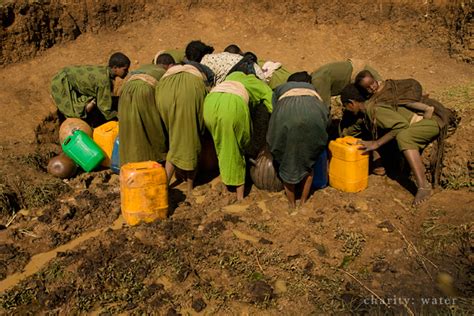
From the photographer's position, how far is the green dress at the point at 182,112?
4984 millimetres

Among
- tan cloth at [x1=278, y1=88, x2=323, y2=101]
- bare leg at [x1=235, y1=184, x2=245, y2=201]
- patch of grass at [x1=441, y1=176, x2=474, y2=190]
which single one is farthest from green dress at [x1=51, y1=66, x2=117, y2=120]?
patch of grass at [x1=441, y1=176, x2=474, y2=190]

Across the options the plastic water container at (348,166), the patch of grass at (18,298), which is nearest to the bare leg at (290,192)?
the plastic water container at (348,166)

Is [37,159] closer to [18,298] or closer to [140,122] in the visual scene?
[140,122]

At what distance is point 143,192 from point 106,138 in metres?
1.75

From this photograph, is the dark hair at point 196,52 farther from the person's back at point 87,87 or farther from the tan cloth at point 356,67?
the tan cloth at point 356,67

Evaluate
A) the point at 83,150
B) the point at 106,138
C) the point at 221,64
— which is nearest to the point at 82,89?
the point at 106,138

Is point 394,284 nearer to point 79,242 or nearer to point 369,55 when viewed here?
point 79,242

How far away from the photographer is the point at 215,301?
3.82 m

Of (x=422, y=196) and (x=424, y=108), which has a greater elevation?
(x=424, y=108)

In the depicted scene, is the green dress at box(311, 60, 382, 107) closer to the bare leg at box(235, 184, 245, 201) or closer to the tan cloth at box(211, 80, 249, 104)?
the tan cloth at box(211, 80, 249, 104)

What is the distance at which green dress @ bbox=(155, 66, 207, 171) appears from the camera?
498cm

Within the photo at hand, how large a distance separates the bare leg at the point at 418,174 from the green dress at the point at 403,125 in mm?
78

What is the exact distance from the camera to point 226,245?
4.55m

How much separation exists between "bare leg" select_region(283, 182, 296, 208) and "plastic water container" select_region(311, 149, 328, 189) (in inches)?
16.7
